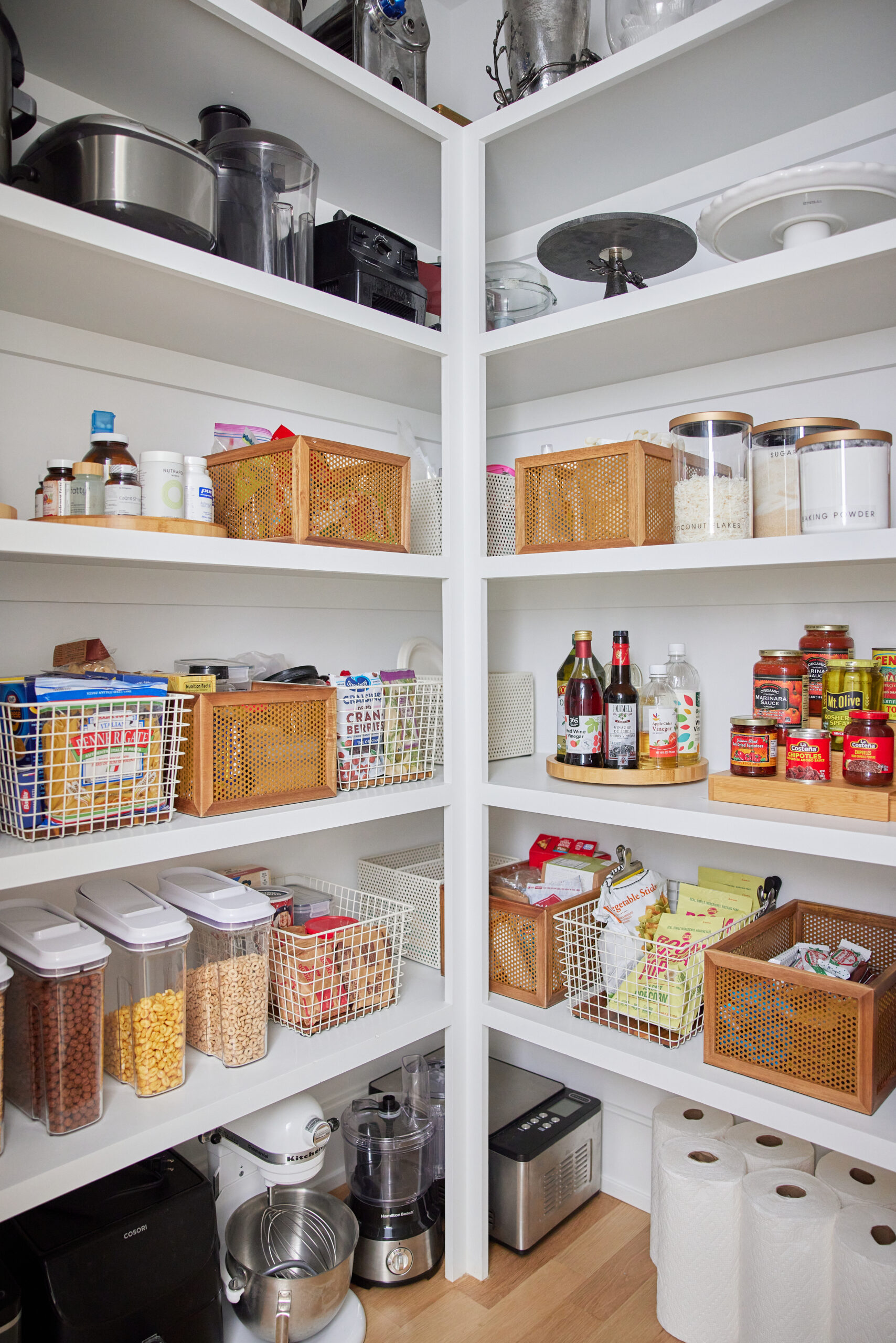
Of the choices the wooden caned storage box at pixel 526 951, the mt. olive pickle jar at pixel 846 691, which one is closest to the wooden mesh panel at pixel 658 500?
the mt. olive pickle jar at pixel 846 691

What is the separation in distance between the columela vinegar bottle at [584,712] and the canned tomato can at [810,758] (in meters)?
0.37

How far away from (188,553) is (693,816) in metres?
0.87

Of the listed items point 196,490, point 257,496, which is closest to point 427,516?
point 257,496

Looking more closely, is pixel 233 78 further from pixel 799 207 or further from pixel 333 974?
pixel 333 974

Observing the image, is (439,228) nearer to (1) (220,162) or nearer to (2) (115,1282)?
(1) (220,162)

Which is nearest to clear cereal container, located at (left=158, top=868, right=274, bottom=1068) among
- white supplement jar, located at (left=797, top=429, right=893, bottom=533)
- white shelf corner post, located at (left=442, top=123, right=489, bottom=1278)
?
white shelf corner post, located at (left=442, top=123, right=489, bottom=1278)

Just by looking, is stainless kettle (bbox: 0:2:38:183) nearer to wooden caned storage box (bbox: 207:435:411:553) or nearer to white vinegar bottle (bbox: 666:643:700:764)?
wooden caned storage box (bbox: 207:435:411:553)

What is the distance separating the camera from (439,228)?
2107mm

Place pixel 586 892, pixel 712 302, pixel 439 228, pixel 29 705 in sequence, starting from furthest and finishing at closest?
pixel 439 228, pixel 586 892, pixel 712 302, pixel 29 705

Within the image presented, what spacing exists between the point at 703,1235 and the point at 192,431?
1.70 m

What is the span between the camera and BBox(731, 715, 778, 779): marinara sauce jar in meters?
1.46

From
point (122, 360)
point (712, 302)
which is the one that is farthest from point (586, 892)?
point (122, 360)

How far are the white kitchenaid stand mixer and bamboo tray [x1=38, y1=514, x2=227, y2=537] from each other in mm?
960

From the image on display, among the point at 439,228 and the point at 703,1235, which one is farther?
the point at 439,228
